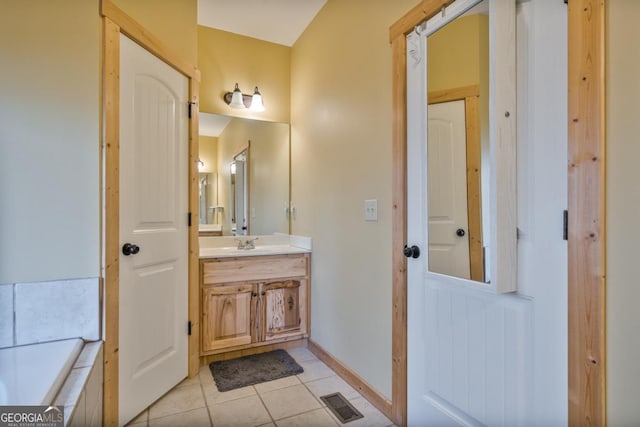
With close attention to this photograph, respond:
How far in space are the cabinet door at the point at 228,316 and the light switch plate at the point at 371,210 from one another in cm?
115

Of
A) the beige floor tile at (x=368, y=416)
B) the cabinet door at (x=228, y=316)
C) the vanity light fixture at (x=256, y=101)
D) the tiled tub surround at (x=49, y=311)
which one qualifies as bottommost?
the beige floor tile at (x=368, y=416)

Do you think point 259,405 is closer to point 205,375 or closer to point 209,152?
point 205,375

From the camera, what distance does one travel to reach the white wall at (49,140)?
144 centimetres

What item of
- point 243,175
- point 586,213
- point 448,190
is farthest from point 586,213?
point 243,175

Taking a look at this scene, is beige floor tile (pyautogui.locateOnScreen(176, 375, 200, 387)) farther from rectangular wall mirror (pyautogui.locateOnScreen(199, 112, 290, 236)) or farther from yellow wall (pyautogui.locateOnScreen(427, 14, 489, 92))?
yellow wall (pyautogui.locateOnScreen(427, 14, 489, 92))

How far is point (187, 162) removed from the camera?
2.22m

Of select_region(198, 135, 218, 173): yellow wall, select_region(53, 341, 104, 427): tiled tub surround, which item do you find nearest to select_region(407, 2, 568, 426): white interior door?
select_region(53, 341, 104, 427): tiled tub surround

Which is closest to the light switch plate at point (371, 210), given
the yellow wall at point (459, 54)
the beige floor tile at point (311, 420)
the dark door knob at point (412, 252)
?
the dark door knob at point (412, 252)

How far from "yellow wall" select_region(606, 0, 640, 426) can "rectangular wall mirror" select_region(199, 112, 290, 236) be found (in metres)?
2.49

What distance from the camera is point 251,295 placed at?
2.61m

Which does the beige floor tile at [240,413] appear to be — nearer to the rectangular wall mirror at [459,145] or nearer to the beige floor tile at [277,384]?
the beige floor tile at [277,384]

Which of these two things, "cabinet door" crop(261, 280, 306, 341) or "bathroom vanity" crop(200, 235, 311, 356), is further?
"cabinet door" crop(261, 280, 306, 341)

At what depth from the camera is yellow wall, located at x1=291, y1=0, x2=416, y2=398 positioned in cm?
189

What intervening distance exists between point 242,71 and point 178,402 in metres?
2.62
